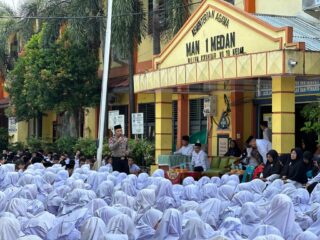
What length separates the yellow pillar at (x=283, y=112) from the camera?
13367 millimetres

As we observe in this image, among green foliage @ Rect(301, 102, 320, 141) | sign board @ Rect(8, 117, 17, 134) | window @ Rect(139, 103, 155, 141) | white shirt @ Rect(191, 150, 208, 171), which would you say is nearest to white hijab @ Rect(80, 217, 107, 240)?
green foliage @ Rect(301, 102, 320, 141)

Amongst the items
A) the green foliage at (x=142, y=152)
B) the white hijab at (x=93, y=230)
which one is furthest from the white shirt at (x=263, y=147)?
the white hijab at (x=93, y=230)

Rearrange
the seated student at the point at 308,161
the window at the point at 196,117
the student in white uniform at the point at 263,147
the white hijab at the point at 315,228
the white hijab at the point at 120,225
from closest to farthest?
the white hijab at the point at 120,225, the white hijab at the point at 315,228, the seated student at the point at 308,161, the student in white uniform at the point at 263,147, the window at the point at 196,117

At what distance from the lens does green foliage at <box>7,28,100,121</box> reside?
2475cm

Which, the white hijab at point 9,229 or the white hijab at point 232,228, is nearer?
the white hijab at point 9,229

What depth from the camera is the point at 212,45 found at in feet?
50.6

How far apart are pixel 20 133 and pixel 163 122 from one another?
1889 centimetres

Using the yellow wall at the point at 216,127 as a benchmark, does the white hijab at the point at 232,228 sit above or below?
below

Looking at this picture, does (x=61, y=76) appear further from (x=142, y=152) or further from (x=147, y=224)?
(x=147, y=224)

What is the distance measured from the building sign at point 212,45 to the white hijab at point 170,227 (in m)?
8.49

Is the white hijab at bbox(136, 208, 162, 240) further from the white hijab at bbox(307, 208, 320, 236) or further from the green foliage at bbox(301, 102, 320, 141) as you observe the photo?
the green foliage at bbox(301, 102, 320, 141)

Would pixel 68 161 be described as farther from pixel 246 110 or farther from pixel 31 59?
pixel 31 59

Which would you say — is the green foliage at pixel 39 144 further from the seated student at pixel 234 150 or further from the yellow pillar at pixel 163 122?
the seated student at pixel 234 150

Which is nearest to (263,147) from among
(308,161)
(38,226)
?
(308,161)
